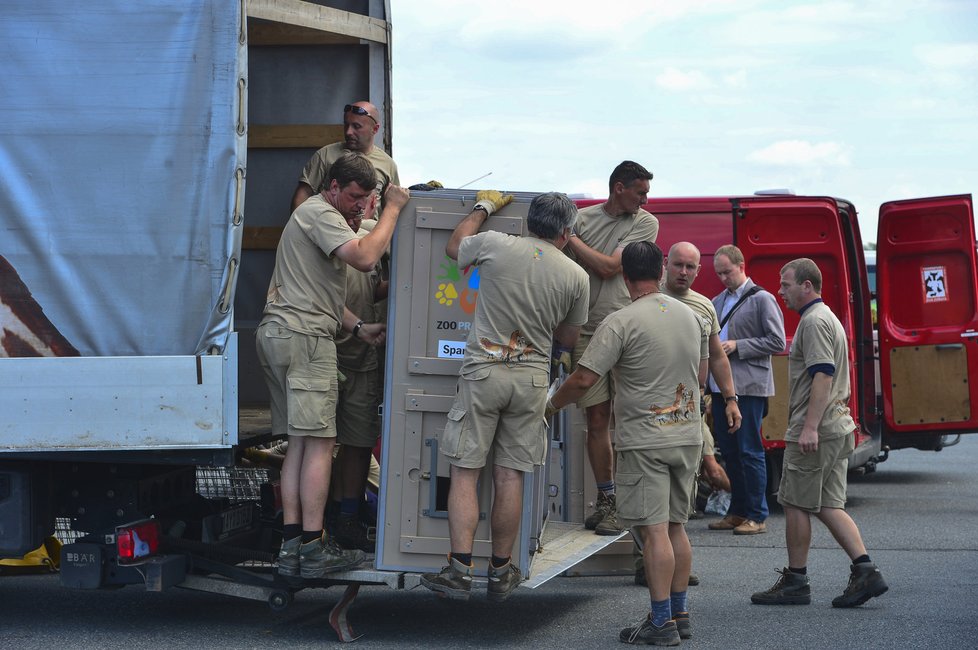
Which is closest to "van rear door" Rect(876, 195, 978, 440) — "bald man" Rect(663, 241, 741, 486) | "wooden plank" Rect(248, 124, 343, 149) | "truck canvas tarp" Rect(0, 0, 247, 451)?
"bald man" Rect(663, 241, 741, 486)

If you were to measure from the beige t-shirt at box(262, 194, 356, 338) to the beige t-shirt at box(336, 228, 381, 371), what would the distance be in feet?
0.93

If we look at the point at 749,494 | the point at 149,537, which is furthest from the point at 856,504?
the point at 149,537

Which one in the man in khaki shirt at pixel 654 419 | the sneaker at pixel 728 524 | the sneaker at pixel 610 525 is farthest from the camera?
the sneaker at pixel 728 524

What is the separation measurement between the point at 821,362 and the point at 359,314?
8.01ft

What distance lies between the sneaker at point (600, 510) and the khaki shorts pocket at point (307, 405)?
5.71 ft

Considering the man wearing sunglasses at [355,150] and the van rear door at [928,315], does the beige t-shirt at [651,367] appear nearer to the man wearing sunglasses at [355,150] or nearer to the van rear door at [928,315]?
the man wearing sunglasses at [355,150]

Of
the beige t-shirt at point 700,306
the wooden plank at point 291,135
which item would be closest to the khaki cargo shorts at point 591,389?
the beige t-shirt at point 700,306

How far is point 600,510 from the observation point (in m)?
6.57

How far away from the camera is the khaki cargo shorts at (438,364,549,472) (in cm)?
539

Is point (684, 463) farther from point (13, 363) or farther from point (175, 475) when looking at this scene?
point (13, 363)

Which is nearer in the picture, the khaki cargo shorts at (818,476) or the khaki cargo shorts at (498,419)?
the khaki cargo shorts at (498,419)

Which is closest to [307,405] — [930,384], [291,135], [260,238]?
[260,238]

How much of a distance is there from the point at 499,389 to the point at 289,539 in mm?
1239

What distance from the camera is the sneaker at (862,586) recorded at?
245 inches
